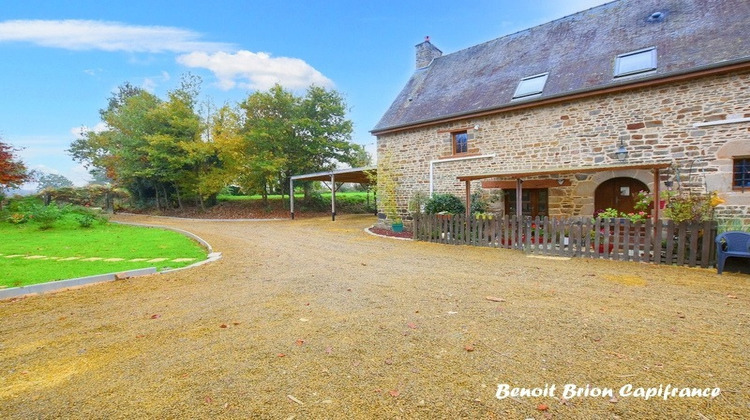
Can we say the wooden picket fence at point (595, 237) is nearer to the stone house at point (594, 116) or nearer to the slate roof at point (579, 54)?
the stone house at point (594, 116)

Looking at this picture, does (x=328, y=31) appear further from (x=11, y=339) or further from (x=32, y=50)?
(x=11, y=339)

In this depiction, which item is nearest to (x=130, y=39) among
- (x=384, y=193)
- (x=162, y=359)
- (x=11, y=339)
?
(x=384, y=193)

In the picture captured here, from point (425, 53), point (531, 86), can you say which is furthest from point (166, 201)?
point (531, 86)

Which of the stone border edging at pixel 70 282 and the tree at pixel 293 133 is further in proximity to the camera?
the tree at pixel 293 133

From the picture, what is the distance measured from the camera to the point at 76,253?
7777 mm

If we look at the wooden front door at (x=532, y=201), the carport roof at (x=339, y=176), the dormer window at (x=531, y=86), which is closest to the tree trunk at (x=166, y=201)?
the carport roof at (x=339, y=176)

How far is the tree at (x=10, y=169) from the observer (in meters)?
13.8

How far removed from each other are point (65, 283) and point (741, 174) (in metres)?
14.1

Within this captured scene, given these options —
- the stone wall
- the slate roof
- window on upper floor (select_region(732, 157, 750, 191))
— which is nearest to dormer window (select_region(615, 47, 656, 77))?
the slate roof

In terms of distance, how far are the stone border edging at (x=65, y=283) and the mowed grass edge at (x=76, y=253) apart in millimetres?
381

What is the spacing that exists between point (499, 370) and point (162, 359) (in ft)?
8.95

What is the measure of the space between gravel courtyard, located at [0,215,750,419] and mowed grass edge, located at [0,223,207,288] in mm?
1167

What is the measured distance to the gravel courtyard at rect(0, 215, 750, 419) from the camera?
2.17 m

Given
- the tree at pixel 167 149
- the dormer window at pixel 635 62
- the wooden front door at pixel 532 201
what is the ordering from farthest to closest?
the tree at pixel 167 149, the wooden front door at pixel 532 201, the dormer window at pixel 635 62
